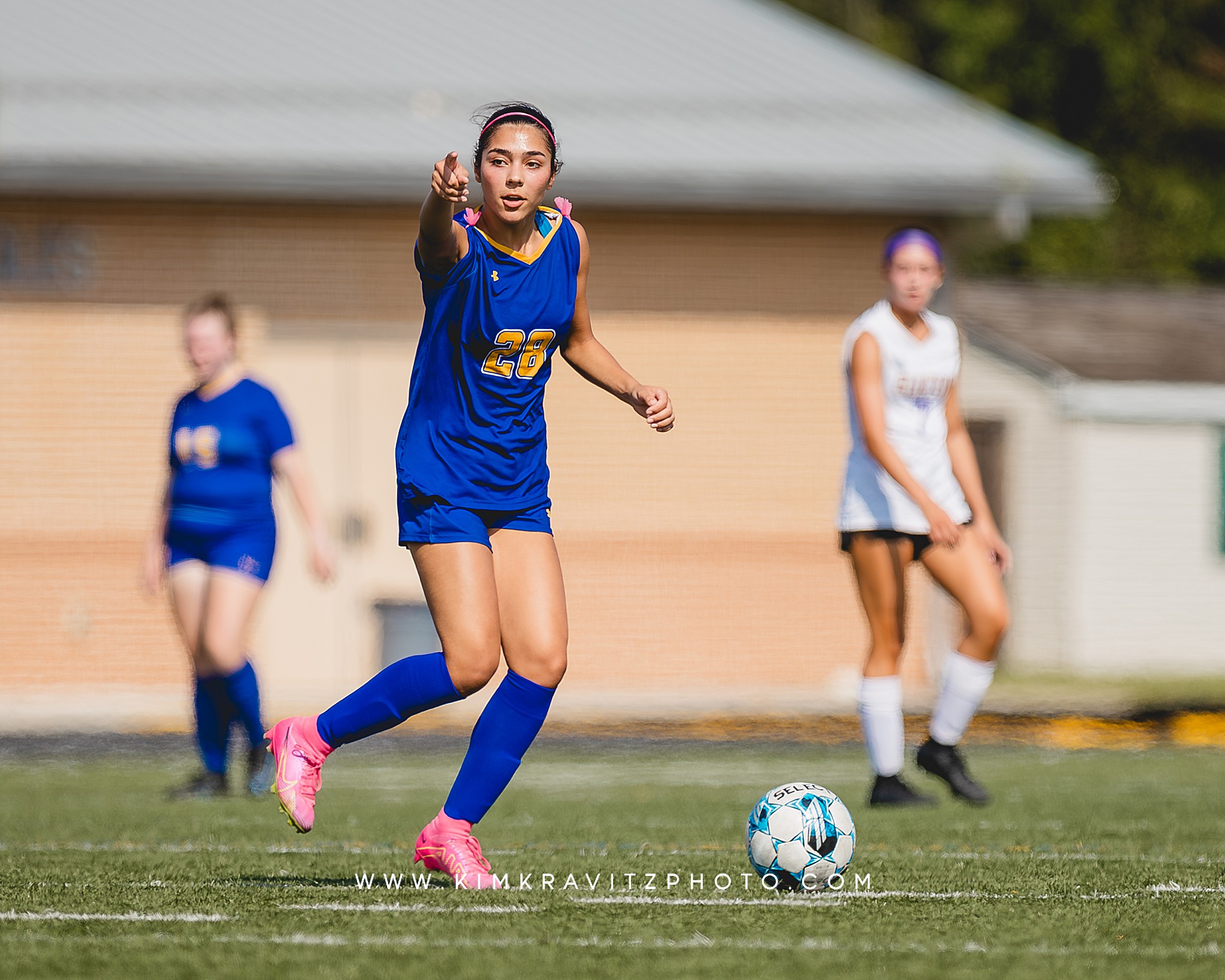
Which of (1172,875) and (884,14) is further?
(884,14)

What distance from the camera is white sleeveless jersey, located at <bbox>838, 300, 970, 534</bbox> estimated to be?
788 centimetres

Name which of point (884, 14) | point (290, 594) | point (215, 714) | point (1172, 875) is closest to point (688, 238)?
point (290, 594)

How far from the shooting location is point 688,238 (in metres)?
16.6

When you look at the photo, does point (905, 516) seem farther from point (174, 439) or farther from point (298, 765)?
point (174, 439)

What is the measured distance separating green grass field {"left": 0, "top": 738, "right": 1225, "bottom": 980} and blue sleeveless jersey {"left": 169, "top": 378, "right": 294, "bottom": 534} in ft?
4.18

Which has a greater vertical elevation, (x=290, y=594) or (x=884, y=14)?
(x=884, y=14)

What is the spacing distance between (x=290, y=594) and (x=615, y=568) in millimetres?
2602

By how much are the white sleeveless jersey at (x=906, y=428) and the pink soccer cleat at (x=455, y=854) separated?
9.51 feet

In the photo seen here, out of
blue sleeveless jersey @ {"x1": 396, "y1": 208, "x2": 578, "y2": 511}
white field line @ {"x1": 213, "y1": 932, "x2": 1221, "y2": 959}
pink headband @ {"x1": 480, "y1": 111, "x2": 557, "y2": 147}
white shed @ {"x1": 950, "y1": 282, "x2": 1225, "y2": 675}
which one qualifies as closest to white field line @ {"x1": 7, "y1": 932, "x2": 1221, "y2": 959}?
white field line @ {"x1": 213, "y1": 932, "x2": 1221, "y2": 959}

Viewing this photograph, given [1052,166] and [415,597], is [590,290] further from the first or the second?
[1052,166]

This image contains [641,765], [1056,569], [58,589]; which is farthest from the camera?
[1056,569]

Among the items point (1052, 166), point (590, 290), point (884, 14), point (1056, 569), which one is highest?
point (884, 14)

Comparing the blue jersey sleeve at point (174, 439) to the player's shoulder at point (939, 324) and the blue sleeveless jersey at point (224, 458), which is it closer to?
the blue sleeveless jersey at point (224, 458)

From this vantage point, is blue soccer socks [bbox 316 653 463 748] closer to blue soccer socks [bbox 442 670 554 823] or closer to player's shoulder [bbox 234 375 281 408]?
blue soccer socks [bbox 442 670 554 823]
